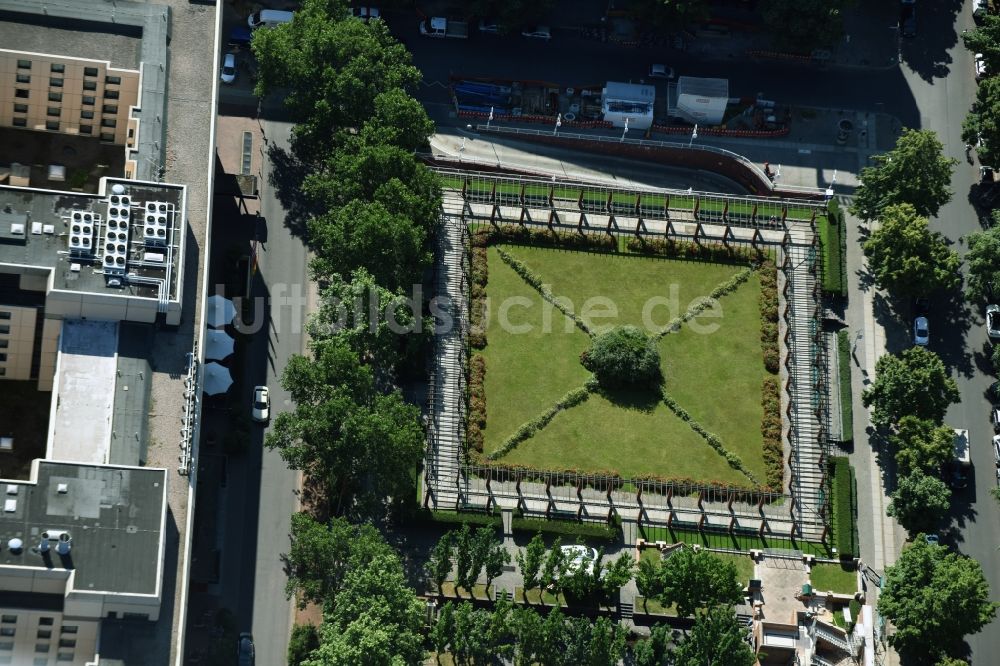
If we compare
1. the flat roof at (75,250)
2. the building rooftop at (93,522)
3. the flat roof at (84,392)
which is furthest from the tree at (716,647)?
the flat roof at (75,250)

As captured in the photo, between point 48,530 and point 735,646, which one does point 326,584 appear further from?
point 735,646

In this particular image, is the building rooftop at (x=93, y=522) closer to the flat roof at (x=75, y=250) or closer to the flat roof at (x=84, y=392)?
the flat roof at (x=84, y=392)

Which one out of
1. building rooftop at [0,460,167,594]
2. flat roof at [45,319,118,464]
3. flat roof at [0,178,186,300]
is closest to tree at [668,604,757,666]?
building rooftop at [0,460,167,594]

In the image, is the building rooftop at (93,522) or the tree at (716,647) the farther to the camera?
the tree at (716,647)

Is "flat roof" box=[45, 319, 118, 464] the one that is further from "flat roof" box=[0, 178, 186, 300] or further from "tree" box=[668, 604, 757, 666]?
"tree" box=[668, 604, 757, 666]

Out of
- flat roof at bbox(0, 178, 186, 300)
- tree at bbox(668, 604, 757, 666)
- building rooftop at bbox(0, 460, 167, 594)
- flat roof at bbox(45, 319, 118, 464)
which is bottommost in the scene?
tree at bbox(668, 604, 757, 666)
